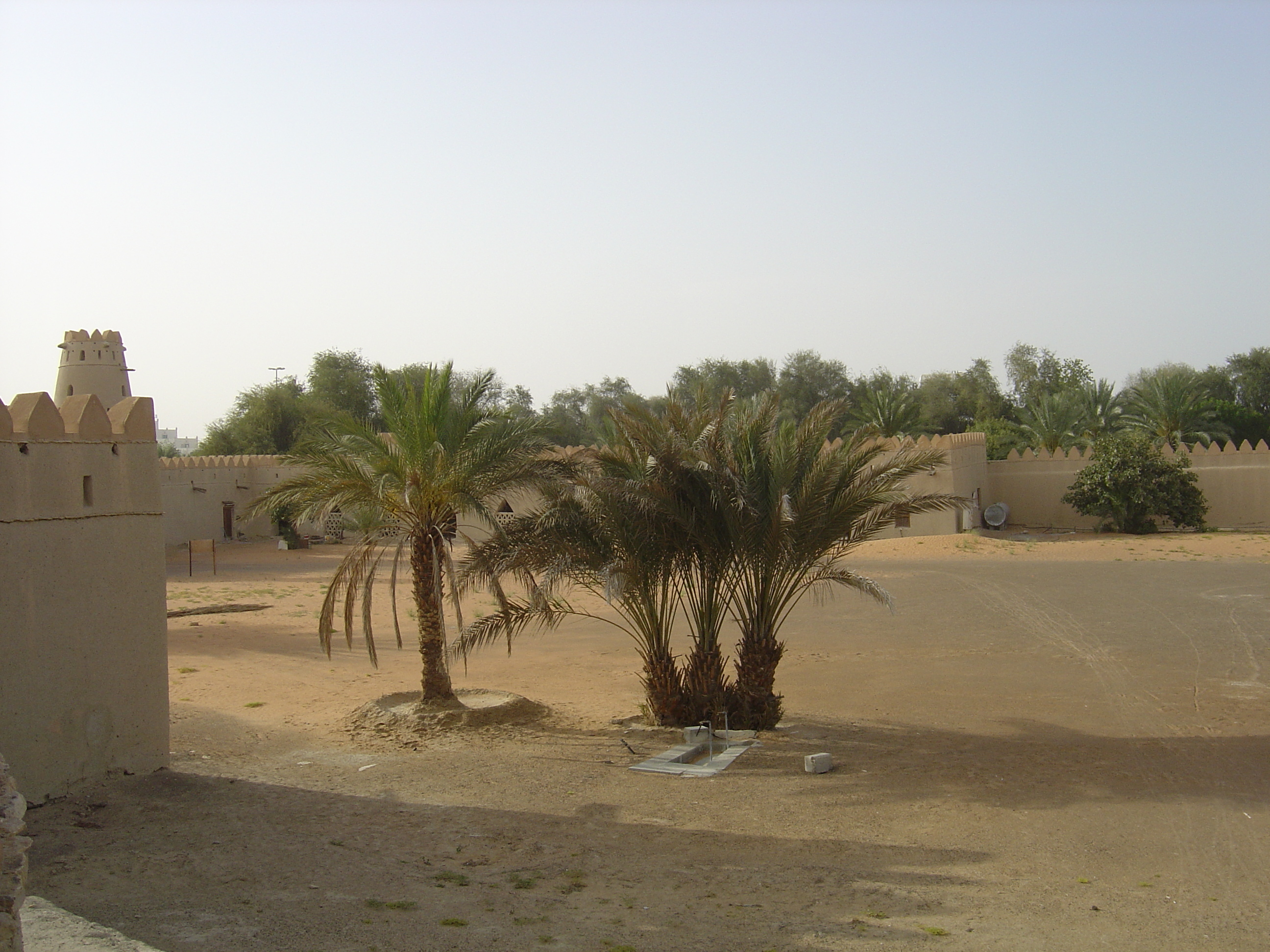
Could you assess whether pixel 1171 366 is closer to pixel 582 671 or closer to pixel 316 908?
pixel 582 671

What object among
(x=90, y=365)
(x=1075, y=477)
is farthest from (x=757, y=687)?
(x=1075, y=477)

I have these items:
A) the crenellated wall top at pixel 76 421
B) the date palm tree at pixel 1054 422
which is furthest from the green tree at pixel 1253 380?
the crenellated wall top at pixel 76 421

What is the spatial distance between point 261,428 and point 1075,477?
38.5m

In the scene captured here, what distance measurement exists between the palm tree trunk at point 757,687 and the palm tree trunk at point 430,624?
11.2ft

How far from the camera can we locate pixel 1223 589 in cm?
2009

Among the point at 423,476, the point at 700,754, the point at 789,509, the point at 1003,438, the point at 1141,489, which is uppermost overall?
the point at 1003,438

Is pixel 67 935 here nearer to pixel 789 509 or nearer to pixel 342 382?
pixel 789 509

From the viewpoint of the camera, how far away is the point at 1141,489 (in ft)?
97.2

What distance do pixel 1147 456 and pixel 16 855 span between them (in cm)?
3145

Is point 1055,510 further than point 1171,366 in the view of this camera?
No

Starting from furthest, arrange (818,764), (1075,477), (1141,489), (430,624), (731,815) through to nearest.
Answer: (1075,477) < (1141,489) < (430,624) < (818,764) < (731,815)

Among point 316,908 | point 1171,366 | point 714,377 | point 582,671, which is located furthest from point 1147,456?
point 1171,366

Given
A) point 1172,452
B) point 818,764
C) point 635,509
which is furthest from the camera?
point 1172,452

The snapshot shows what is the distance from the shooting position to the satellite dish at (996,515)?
1246 inches
